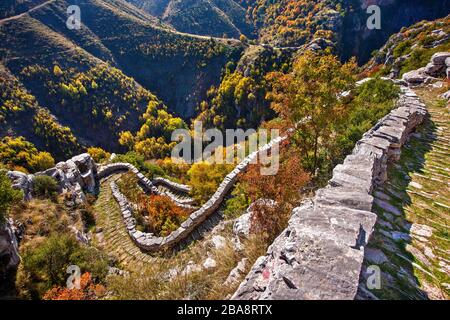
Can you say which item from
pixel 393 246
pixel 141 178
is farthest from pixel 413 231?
pixel 141 178

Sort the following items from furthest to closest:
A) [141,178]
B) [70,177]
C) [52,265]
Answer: [141,178] < [70,177] < [52,265]

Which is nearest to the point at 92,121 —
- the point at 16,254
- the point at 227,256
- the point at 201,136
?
the point at 201,136

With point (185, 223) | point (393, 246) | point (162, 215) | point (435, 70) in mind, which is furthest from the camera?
point (435, 70)

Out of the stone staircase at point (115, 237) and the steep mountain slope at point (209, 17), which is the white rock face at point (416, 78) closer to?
the stone staircase at point (115, 237)

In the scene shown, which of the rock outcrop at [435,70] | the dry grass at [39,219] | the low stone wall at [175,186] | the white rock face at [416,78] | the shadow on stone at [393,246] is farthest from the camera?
the low stone wall at [175,186]

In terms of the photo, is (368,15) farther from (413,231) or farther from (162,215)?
(413,231)

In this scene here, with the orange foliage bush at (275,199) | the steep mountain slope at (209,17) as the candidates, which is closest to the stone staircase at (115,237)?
the orange foliage bush at (275,199)

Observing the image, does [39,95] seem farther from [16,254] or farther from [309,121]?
[309,121]
